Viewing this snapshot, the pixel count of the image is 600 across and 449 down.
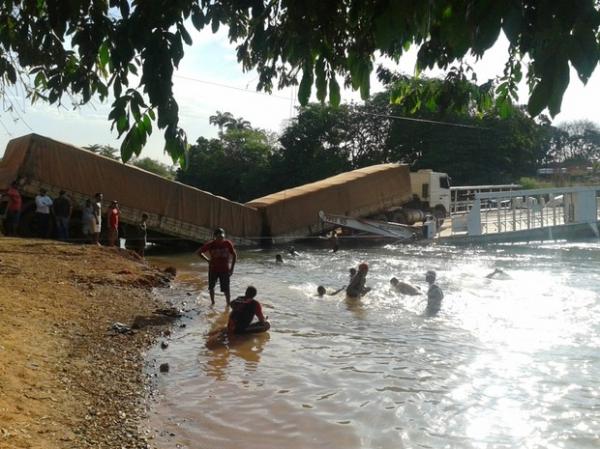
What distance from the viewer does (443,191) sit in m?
29.2

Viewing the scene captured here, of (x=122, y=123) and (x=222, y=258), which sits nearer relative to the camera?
(x=122, y=123)

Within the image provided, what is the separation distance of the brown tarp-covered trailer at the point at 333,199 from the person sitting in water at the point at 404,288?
31.9 ft

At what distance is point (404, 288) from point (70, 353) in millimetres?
8308

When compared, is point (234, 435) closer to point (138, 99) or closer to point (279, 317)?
point (138, 99)

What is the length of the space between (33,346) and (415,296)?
860 centimetres

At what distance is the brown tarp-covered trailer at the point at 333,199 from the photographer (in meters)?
22.8

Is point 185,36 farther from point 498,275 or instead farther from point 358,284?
point 498,275

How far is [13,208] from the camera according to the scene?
16.0m

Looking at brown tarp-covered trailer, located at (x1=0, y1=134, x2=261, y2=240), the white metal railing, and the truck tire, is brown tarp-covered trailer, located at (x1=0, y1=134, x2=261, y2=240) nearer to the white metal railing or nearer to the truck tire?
the truck tire

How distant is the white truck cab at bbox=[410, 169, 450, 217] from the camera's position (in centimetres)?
2888

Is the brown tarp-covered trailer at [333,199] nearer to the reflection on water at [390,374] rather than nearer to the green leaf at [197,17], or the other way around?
the reflection on water at [390,374]

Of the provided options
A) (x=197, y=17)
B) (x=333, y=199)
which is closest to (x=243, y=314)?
(x=197, y=17)

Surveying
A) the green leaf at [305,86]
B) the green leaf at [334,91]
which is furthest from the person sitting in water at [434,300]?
the green leaf at [305,86]

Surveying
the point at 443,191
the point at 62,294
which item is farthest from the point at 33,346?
the point at 443,191
